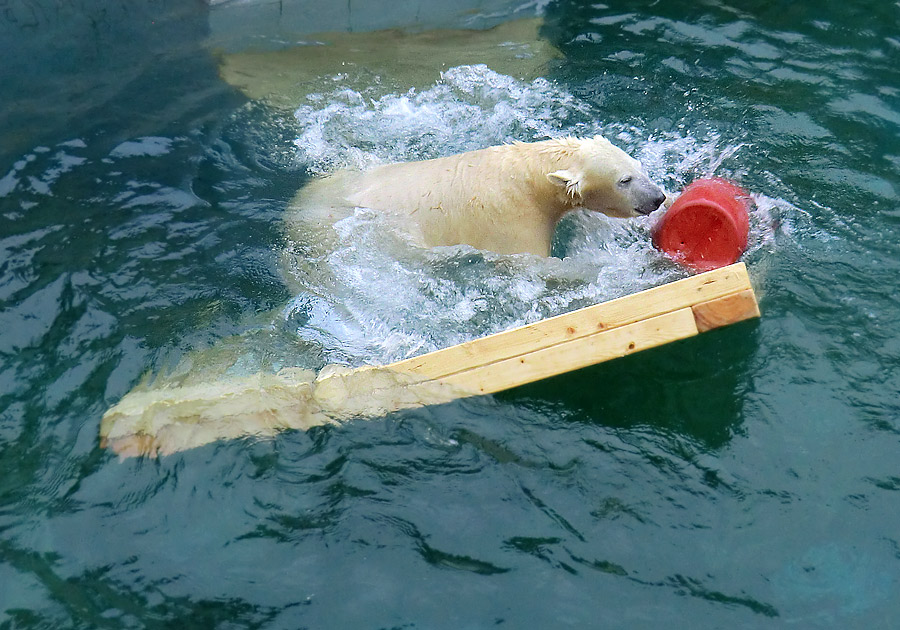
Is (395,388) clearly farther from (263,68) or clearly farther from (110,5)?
(110,5)

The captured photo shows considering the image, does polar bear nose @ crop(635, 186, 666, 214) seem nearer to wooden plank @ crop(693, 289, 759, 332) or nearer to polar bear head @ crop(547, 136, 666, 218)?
polar bear head @ crop(547, 136, 666, 218)

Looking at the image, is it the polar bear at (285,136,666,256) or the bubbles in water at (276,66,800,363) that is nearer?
the bubbles in water at (276,66,800,363)

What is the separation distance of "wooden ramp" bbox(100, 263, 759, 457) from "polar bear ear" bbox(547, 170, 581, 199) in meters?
1.23

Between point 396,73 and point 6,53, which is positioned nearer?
point 6,53

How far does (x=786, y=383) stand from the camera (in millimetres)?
4523

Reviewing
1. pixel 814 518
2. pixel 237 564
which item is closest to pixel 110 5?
pixel 237 564

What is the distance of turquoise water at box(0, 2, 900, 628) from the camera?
146 inches

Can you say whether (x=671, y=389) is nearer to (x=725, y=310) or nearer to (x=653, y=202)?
(x=725, y=310)

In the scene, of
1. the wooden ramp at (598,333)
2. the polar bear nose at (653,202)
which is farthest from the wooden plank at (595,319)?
the polar bear nose at (653,202)

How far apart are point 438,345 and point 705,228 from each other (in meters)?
1.73

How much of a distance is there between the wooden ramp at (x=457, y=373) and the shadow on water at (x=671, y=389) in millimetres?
298

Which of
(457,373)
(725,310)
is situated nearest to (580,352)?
(457,373)

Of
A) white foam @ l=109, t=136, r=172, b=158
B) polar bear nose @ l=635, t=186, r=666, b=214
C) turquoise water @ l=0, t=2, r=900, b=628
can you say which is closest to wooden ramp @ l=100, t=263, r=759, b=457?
turquoise water @ l=0, t=2, r=900, b=628

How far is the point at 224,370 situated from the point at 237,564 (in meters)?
1.21
